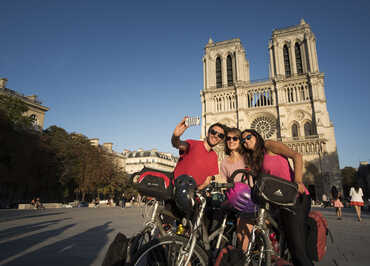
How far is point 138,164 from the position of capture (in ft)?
215

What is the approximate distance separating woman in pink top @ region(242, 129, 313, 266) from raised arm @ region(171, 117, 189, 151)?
0.70 metres

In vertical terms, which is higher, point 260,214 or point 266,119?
point 266,119

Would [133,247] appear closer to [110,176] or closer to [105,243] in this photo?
[105,243]

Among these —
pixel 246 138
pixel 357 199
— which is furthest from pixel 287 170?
pixel 357 199

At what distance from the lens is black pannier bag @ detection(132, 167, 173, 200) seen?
207cm

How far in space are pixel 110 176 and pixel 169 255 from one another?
3234 centimetres

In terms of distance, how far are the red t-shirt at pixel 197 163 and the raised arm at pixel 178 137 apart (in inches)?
3.0

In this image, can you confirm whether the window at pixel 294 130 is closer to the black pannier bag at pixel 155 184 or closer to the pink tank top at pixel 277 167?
the pink tank top at pixel 277 167

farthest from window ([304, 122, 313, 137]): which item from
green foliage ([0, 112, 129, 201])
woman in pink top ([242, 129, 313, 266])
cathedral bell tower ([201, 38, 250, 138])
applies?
woman in pink top ([242, 129, 313, 266])

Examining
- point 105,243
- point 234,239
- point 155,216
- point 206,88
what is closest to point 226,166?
point 234,239

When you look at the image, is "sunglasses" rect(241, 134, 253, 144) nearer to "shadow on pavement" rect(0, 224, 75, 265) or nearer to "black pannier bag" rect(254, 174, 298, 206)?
"black pannier bag" rect(254, 174, 298, 206)

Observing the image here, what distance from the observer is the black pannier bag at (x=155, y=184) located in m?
2.07

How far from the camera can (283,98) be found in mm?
38094

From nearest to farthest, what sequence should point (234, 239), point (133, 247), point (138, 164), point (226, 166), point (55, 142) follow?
point (133, 247) < point (234, 239) < point (226, 166) < point (55, 142) < point (138, 164)
